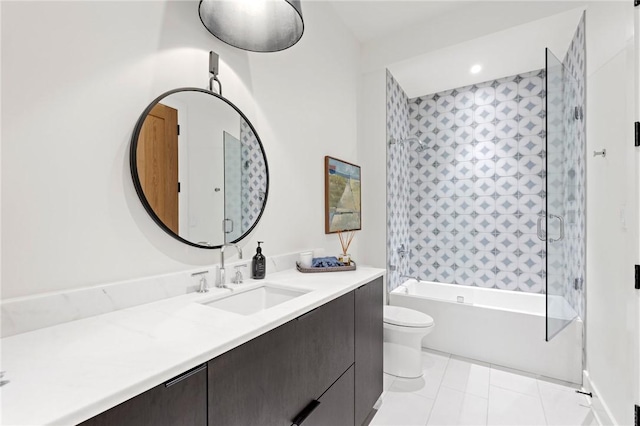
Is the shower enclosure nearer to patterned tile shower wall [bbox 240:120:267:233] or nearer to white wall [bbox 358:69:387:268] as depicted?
white wall [bbox 358:69:387:268]

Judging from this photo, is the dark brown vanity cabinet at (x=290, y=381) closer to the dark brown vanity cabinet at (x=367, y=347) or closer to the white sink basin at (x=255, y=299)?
the dark brown vanity cabinet at (x=367, y=347)

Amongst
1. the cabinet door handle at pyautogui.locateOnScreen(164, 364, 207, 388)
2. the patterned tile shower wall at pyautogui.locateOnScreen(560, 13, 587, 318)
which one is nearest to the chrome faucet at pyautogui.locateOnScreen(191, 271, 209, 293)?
the cabinet door handle at pyautogui.locateOnScreen(164, 364, 207, 388)

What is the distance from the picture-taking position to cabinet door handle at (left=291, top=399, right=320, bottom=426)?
3.72ft

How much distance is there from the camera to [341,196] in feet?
8.41

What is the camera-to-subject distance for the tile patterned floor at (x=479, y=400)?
1869 mm

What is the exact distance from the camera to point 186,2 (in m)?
1.38

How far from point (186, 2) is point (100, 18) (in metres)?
0.44

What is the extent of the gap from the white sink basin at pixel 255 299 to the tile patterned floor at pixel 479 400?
1021 millimetres

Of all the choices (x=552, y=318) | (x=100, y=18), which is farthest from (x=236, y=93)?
(x=552, y=318)

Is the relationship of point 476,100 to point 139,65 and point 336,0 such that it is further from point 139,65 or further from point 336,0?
point 139,65

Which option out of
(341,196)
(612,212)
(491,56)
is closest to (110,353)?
(341,196)

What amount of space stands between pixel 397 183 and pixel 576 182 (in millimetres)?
1485

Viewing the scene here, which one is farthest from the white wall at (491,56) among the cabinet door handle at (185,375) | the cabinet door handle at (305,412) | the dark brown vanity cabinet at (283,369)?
the cabinet door handle at (185,375)

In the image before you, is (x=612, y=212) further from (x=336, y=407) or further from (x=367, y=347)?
(x=336, y=407)
